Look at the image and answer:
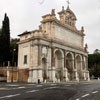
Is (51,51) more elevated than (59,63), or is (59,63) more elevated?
(51,51)

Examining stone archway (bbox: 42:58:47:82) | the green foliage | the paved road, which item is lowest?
the paved road

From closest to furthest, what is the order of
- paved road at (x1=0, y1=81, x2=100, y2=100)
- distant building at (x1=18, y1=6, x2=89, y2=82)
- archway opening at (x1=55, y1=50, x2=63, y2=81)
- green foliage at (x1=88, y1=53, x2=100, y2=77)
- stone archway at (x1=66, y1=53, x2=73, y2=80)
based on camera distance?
paved road at (x1=0, y1=81, x2=100, y2=100), distant building at (x1=18, y1=6, x2=89, y2=82), archway opening at (x1=55, y1=50, x2=63, y2=81), stone archway at (x1=66, y1=53, x2=73, y2=80), green foliage at (x1=88, y1=53, x2=100, y2=77)

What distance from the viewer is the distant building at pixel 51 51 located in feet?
206

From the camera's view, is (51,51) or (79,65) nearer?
(51,51)

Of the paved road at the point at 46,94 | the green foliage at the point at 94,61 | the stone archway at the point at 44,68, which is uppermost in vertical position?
the green foliage at the point at 94,61

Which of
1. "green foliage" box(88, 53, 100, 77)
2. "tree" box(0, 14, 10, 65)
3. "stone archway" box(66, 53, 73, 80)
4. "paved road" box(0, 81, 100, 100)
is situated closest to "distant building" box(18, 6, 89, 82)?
"stone archway" box(66, 53, 73, 80)

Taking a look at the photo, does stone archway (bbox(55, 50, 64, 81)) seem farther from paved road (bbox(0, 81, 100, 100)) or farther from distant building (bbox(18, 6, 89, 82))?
paved road (bbox(0, 81, 100, 100))

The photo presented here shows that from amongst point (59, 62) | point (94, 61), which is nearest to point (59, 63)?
point (59, 62)

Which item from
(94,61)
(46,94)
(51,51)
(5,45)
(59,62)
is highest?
(5,45)

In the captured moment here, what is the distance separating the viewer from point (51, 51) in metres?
67.5

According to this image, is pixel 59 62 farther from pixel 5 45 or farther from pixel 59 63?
pixel 5 45

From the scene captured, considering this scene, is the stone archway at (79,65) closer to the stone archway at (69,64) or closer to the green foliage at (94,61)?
the stone archway at (69,64)

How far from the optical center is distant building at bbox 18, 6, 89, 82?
6291cm

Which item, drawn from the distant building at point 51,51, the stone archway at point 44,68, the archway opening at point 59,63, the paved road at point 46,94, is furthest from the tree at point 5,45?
the paved road at point 46,94
